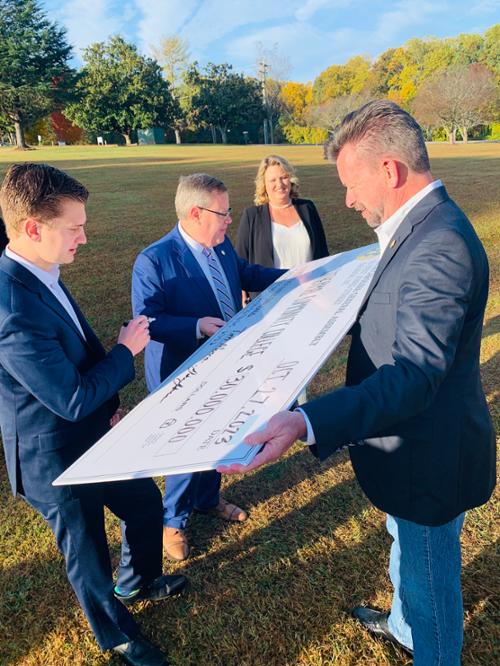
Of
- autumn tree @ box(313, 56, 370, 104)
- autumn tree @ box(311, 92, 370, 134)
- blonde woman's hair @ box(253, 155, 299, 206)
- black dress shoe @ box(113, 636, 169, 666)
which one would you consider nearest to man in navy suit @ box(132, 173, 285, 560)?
black dress shoe @ box(113, 636, 169, 666)

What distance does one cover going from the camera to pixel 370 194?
1530 mm

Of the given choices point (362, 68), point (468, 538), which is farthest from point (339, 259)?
point (362, 68)

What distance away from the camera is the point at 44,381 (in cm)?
169

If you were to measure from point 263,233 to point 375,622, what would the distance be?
297 centimetres

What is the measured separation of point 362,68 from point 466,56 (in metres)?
17.2

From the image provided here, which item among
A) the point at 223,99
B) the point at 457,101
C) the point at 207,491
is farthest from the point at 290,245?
the point at 223,99

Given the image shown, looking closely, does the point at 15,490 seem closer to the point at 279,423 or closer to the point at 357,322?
the point at 279,423

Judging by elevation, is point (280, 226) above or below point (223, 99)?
below

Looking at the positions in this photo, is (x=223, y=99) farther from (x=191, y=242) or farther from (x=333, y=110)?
(x=191, y=242)

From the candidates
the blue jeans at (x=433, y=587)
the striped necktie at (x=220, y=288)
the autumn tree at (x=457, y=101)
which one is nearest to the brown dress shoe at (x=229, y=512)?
the striped necktie at (x=220, y=288)

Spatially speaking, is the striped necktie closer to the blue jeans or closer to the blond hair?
the blond hair

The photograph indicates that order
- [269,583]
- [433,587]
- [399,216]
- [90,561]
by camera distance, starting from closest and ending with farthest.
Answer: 1. [399,216]
2. [433,587]
3. [90,561]
4. [269,583]

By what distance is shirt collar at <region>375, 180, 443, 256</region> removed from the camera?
1471mm

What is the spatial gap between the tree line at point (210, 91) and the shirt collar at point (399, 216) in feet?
186
